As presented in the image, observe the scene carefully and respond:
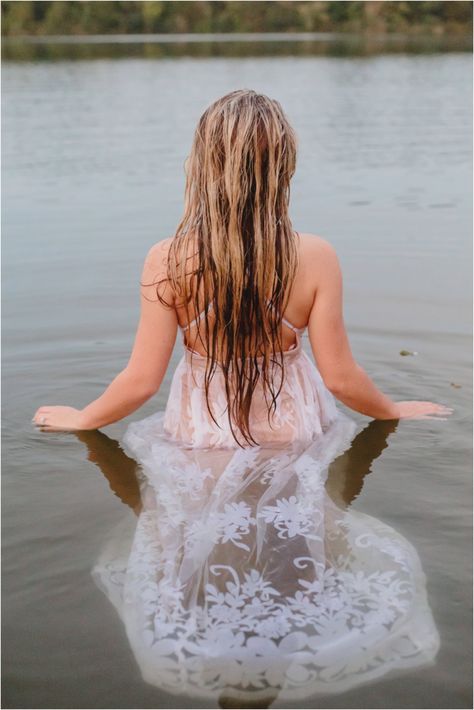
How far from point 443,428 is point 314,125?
11.9m

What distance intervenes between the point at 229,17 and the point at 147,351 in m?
46.5

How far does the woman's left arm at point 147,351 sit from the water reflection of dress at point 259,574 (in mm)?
150

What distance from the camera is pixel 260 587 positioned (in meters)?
2.57

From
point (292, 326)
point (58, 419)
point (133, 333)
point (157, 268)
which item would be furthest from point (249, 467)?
point (133, 333)

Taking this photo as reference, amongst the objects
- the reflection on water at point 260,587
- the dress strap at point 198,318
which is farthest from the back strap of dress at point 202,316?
the reflection on water at point 260,587

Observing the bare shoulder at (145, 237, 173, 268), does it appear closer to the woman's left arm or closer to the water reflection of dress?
the woman's left arm

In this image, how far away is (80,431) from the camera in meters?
4.27

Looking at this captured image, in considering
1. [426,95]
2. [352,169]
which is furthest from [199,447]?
[426,95]

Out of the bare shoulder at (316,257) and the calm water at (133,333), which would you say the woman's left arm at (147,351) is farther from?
the bare shoulder at (316,257)

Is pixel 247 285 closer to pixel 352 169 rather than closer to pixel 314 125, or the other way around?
pixel 352 169

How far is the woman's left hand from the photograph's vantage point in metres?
4.27

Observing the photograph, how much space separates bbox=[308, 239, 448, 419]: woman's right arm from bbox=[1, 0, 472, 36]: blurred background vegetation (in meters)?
39.0

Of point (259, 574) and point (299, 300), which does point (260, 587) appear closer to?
point (259, 574)

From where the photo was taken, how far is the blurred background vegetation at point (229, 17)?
134 ft
